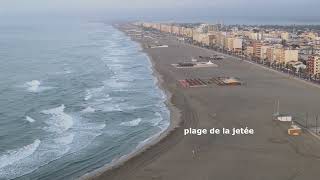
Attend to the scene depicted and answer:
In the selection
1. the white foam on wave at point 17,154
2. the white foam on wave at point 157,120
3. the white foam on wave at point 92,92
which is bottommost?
the white foam on wave at point 17,154

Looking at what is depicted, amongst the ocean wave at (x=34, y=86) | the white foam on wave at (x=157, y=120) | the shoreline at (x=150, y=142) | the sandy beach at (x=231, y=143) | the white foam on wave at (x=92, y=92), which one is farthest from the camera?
the ocean wave at (x=34, y=86)

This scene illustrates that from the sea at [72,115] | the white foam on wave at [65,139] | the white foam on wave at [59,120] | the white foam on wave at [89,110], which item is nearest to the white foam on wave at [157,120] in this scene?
the sea at [72,115]

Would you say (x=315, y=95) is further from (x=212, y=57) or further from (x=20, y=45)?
(x=20, y=45)

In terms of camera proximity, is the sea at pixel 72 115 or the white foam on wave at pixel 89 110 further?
the white foam on wave at pixel 89 110

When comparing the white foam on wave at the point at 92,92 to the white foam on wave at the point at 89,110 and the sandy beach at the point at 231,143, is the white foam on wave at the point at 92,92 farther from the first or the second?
the sandy beach at the point at 231,143

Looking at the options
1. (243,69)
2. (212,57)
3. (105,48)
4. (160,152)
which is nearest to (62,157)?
(160,152)

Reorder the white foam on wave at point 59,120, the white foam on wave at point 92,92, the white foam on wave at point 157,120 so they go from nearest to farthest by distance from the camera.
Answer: the white foam on wave at point 59,120, the white foam on wave at point 157,120, the white foam on wave at point 92,92

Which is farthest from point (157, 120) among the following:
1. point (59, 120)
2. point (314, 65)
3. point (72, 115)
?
point (314, 65)

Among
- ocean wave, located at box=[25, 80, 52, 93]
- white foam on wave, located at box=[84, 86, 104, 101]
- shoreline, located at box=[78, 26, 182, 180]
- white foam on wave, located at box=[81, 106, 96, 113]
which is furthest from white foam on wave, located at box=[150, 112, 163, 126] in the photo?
ocean wave, located at box=[25, 80, 52, 93]

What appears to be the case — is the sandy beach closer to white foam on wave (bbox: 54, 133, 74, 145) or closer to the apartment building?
white foam on wave (bbox: 54, 133, 74, 145)

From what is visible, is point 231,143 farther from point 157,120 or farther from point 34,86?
point 34,86
